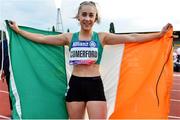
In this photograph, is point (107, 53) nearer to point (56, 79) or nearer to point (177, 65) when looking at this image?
point (56, 79)

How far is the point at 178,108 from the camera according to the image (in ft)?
34.3

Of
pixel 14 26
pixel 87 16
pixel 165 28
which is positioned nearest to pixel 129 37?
pixel 165 28

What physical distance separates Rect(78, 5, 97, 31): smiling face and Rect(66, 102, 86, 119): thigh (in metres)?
0.90

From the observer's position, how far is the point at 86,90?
15.4 feet

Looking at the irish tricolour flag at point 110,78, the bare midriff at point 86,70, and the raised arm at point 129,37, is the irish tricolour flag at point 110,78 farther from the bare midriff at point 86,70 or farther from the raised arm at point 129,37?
the bare midriff at point 86,70

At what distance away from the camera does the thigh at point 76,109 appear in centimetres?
470

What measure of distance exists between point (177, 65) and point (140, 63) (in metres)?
24.8

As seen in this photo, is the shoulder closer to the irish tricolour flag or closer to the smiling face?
the smiling face

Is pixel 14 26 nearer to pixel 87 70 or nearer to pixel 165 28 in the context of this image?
pixel 87 70

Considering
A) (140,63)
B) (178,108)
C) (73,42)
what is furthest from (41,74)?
(178,108)

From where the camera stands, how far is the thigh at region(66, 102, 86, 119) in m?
4.70

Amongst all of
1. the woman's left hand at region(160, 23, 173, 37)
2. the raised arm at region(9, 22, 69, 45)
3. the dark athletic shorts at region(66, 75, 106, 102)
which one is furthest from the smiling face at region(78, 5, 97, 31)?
the woman's left hand at region(160, 23, 173, 37)

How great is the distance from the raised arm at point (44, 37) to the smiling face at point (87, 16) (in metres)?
0.33

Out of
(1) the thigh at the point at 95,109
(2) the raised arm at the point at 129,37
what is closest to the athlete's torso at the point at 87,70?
(2) the raised arm at the point at 129,37
